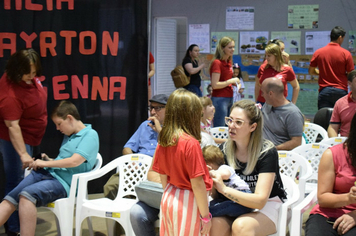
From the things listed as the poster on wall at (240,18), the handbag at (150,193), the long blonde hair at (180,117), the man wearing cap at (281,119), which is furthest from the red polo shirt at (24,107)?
the poster on wall at (240,18)

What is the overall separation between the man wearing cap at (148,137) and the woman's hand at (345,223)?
171 centimetres

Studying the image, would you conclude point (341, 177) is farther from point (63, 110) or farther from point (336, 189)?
point (63, 110)

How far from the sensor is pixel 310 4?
326 inches

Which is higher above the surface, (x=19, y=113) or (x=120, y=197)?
(x=19, y=113)

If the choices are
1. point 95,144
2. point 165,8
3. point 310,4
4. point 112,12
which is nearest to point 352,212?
point 95,144

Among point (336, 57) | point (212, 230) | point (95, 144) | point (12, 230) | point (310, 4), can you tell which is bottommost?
point (12, 230)

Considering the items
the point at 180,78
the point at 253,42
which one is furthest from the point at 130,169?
the point at 253,42

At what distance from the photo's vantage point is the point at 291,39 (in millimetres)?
8445

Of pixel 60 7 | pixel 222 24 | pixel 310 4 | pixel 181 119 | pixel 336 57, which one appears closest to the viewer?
pixel 181 119

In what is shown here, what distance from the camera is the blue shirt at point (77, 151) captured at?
11.9ft

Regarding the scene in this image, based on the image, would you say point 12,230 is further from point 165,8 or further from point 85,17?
point 165,8

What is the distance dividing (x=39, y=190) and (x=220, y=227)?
154 centimetres

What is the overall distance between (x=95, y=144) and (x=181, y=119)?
144 cm

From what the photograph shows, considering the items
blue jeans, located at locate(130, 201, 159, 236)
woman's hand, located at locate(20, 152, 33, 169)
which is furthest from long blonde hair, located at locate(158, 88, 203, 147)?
woman's hand, located at locate(20, 152, 33, 169)
